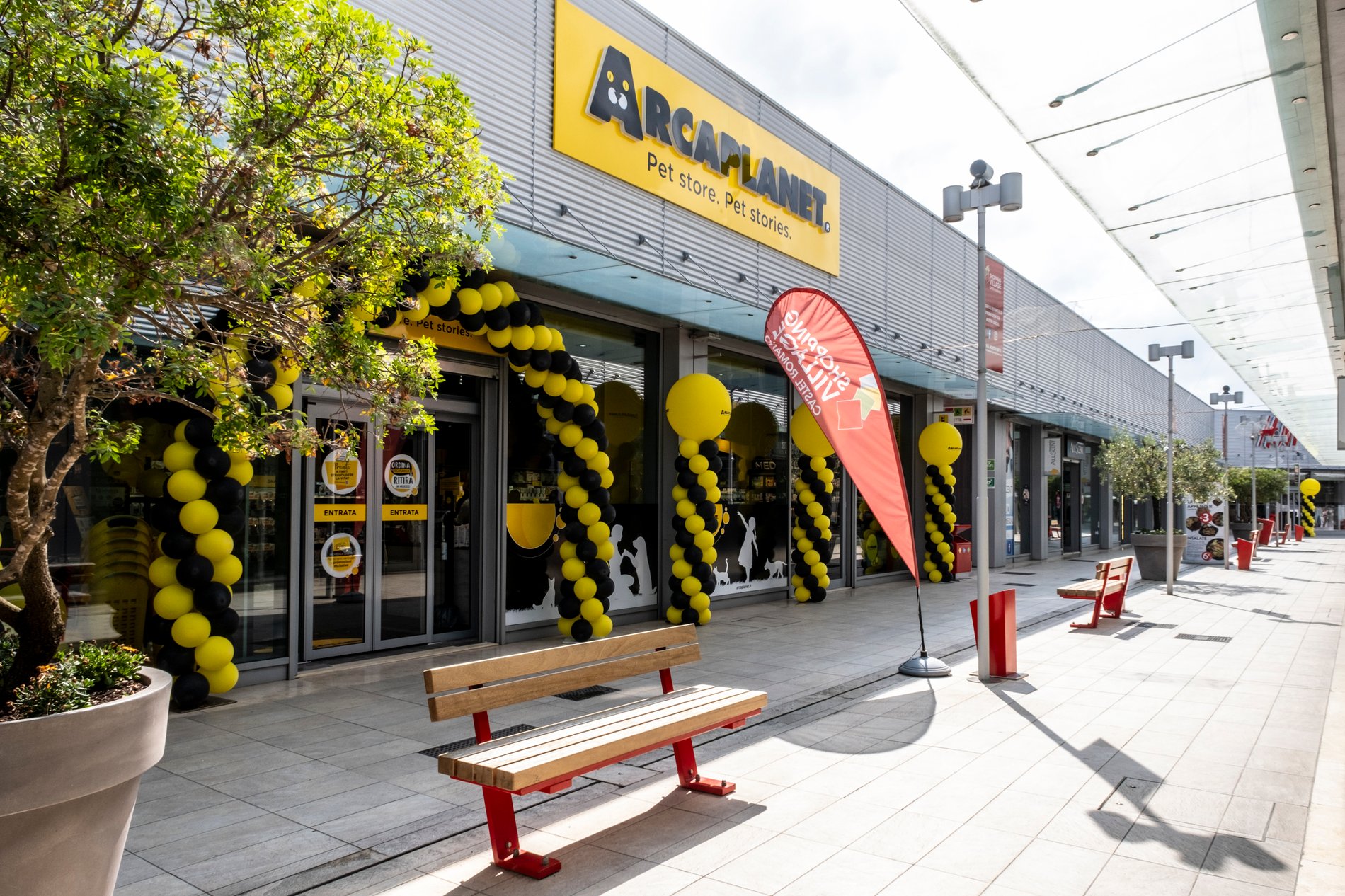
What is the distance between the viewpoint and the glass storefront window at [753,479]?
40.8 feet

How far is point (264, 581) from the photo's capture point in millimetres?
7270

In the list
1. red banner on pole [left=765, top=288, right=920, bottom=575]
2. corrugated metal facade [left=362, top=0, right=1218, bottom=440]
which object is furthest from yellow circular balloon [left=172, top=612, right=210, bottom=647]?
red banner on pole [left=765, top=288, right=920, bottom=575]

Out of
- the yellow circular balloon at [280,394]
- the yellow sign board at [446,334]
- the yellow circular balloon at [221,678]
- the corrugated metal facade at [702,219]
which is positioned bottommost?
the yellow circular balloon at [221,678]

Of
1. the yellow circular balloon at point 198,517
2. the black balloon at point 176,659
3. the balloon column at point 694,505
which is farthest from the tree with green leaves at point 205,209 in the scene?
the balloon column at point 694,505

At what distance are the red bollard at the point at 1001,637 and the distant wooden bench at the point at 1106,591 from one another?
123 inches

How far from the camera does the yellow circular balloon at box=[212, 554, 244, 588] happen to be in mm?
6086

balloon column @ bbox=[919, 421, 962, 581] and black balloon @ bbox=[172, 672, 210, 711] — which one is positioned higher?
balloon column @ bbox=[919, 421, 962, 581]

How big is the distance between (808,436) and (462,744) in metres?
8.22

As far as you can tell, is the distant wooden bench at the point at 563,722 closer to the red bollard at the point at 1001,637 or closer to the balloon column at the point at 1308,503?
the red bollard at the point at 1001,637

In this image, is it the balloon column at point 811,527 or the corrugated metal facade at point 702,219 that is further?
the balloon column at point 811,527

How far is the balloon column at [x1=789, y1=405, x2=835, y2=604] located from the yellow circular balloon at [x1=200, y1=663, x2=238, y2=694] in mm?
8699

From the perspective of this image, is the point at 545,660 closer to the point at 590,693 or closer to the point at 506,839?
the point at 506,839

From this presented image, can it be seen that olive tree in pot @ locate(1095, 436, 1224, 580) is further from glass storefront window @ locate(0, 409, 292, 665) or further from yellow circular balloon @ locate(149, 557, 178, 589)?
yellow circular balloon @ locate(149, 557, 178, 589)

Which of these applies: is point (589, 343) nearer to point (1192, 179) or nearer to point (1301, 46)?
point (1192, 179)
